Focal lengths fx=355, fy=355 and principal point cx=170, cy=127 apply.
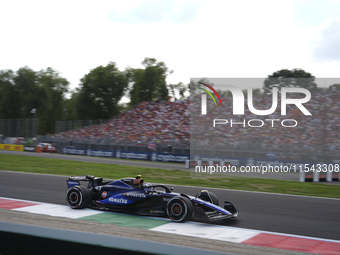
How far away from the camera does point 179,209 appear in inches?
268

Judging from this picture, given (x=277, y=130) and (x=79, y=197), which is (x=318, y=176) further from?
(x=79, y=197)

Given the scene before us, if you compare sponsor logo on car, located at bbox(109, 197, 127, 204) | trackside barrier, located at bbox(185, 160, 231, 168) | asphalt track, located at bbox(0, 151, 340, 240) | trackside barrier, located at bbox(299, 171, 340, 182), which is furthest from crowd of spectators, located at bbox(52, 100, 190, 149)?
sponsor logo on car, located at bbox(109, 197, 127, 204)

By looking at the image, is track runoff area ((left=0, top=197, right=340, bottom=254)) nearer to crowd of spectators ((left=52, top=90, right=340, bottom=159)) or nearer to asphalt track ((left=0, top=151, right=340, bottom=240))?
asphalt track ((left=0, top=151, right=340, bottom=240))

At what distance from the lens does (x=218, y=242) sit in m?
5.58

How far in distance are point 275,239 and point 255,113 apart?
1197 cm

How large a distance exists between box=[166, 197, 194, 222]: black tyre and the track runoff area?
13 cm

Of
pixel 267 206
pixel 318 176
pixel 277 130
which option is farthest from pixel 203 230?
pixel 277 130

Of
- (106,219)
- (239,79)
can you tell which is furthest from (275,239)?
(239,79)

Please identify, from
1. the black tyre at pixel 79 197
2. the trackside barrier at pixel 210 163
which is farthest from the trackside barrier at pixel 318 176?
the black tyre at pixel 79 197

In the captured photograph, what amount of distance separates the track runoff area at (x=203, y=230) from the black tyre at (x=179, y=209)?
0.42ft

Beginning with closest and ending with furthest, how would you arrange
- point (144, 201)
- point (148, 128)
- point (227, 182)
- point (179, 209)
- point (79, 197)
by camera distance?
point (179, 209), point (144, 201), point (79, 197), point (227, 182), point (148, 128)

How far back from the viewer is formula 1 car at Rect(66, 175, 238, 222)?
6793 millimetres

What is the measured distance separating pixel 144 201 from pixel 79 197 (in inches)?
59.0

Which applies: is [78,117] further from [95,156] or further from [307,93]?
[307,93]
